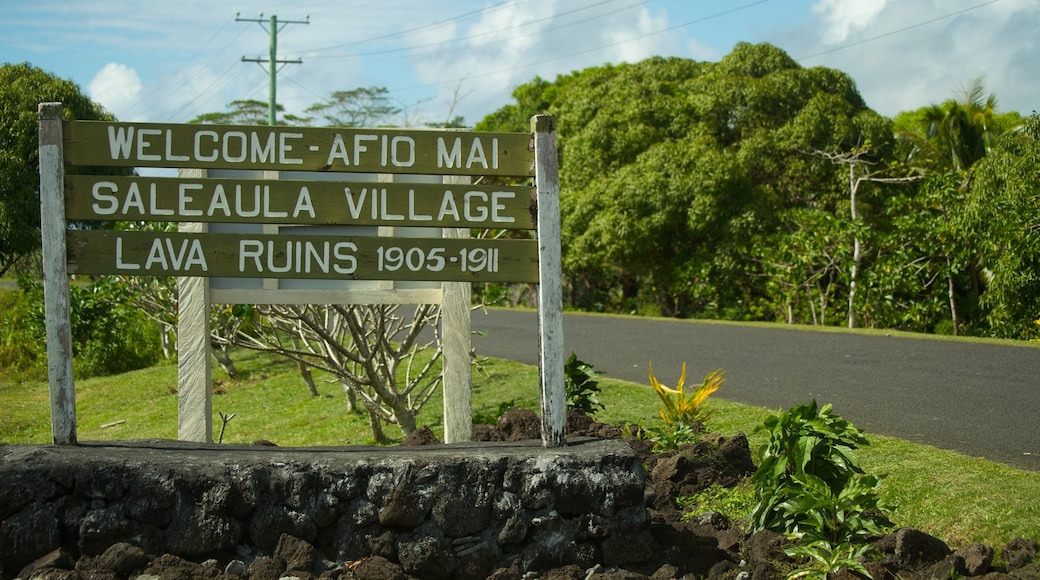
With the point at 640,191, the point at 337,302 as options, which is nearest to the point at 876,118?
the point at 640,191

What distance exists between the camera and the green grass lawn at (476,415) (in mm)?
4660

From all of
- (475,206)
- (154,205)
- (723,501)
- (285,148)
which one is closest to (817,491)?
(723,501)

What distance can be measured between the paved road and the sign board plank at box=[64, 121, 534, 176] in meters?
3.69

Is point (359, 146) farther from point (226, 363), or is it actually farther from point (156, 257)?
point (226, 363)

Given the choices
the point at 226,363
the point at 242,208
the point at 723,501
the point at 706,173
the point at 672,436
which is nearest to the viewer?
the point at 242,208

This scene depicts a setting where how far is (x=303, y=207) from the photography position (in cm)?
454

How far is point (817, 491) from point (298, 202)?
2664mm

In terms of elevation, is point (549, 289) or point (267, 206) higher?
point (267, 206)

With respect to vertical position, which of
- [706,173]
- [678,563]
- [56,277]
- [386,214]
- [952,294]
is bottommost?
[678,563]

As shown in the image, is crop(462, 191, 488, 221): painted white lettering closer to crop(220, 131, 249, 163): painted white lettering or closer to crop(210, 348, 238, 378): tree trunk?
crop(220, 131, 249, 163): painted white lettering

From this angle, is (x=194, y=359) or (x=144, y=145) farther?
(x=194, y=359)

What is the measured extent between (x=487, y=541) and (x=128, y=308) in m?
12.9

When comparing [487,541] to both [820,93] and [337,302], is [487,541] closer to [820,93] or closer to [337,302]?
[337,302]

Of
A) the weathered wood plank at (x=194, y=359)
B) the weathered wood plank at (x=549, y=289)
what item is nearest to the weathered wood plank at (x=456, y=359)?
the weathered wood plank at (x=194, y=359)
